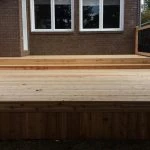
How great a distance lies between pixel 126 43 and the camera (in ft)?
34.5

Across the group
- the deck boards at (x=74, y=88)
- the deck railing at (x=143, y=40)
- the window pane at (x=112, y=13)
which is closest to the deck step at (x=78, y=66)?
the deck boards at (x=74, y=88)

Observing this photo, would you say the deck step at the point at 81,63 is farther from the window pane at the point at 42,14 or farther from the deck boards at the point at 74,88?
the window pane at the point at 42,14

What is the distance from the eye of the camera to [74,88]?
15.9 feet

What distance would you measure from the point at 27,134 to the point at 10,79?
8.46 feet

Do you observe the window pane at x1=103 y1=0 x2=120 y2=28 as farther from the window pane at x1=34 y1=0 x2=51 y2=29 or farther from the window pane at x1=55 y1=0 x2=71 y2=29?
the window pane at x1=34 y1=0 x2=51 y2=29

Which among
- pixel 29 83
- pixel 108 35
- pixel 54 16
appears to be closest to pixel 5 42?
pixel 54 16

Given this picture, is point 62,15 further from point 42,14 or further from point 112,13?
point 112,13

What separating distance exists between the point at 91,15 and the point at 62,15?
0.86 meters

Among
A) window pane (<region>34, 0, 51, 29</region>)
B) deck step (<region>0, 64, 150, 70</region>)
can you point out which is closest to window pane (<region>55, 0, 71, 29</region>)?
window pane (<region>34, 0, 51, 29</region>)

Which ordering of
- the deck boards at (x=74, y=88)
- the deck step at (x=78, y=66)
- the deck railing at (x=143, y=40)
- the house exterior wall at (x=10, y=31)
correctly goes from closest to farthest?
the deck boards at (x=74, y=88) < the deck step at (x=78, y=66) < the house exterior wall at (x=10, y=31) < the deck railing at (x=143, y=40)

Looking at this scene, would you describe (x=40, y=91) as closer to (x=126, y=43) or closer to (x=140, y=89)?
(x=140, y=89)

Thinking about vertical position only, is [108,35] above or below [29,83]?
above

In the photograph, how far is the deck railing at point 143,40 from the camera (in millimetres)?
9234

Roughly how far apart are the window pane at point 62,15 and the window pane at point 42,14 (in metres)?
0.24
